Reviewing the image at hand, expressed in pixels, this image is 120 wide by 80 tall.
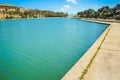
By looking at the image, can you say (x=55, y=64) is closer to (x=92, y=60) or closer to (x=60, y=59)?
(x=60, y=59)

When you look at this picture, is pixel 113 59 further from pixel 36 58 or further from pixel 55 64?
pixel 36 58

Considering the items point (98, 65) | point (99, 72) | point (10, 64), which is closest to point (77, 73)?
point (99, 72)

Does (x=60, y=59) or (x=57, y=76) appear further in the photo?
(x=60, y=59)

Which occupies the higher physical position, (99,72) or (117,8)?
(117,8)

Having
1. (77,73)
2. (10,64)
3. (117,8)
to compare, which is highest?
(117,8)

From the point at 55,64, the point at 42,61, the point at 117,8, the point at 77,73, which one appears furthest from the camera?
the point at 117,8

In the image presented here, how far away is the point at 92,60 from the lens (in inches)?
331

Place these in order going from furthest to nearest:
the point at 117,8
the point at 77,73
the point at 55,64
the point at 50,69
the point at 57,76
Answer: the point at 117,8 < the point at 55,64 < the point at 50,69 < the point at 57,76 < the point at 77,73

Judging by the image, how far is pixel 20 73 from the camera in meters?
8.68

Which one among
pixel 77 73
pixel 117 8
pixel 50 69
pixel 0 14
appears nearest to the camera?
pixel 77 73

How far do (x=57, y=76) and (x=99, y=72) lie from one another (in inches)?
94.3

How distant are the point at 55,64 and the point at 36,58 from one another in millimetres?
2024

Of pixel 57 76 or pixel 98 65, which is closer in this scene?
pixel 98 65

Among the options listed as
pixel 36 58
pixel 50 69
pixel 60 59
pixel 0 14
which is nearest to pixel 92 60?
pixel 50 69
